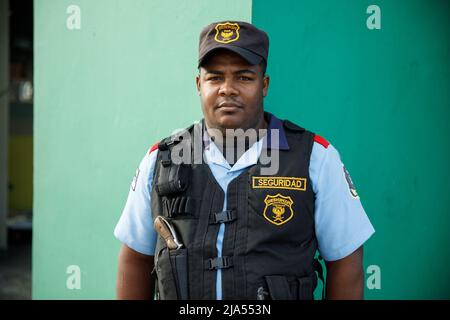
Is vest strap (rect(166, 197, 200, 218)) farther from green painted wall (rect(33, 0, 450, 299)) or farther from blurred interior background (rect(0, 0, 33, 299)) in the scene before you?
blurred interior background (rect(0, 0, 33, 299))

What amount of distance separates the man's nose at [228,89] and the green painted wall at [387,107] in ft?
2.04

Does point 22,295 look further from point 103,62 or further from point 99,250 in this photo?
point 103,62

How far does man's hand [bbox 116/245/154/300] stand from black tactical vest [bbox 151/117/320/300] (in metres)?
0.15

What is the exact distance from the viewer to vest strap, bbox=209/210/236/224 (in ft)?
4.45

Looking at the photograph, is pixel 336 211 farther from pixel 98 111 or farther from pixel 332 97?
pixel 98 111

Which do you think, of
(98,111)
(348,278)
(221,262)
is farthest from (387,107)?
(98,111)

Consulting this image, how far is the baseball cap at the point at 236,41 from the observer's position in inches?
53.9

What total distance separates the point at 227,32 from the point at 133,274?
949 millimetres

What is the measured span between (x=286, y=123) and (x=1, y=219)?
4719mm

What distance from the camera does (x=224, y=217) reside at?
53.6 inches

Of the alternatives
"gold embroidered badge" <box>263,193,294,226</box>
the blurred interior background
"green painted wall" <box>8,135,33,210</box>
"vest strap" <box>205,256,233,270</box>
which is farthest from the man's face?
"green painted wall" <box>8,135,33,210</box>

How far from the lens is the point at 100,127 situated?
2258mm

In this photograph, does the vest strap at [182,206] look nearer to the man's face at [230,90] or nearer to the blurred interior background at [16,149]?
the man's face at [230,90]

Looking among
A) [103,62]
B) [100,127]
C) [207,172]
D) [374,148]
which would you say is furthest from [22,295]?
[374,148]
